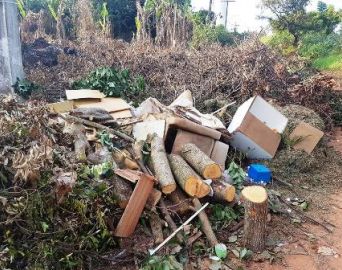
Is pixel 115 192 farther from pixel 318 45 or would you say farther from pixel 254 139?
pixel 318 45

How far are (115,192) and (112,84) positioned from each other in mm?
3668

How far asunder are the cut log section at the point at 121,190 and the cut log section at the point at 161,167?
369mm

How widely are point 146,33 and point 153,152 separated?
9.99 metres

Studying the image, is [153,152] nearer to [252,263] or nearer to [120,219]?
[120,219]

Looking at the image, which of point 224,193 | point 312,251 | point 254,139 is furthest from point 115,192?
point 254,139

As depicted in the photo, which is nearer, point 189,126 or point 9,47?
point 189,126

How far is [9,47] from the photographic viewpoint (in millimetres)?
6996

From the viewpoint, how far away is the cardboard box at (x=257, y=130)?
17.5 feet

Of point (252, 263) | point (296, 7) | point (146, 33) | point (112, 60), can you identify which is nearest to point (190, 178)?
point (252, 263)

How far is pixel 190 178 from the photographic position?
3848 mm

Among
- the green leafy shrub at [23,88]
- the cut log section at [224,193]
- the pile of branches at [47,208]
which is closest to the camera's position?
the pile of branches at [47,208]

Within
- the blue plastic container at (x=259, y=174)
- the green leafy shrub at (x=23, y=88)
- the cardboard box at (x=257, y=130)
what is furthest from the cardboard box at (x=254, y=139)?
the green leafy shrub at (x=23, y=88)

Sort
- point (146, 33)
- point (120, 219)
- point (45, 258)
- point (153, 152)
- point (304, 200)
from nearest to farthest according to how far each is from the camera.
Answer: point (45, 258) → point (120, 219) → point (153, 152) → point (304, 200) → point (146, 33)

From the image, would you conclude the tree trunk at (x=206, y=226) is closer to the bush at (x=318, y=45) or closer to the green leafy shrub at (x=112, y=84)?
the green leafy shrub at (x=112, y=84)
